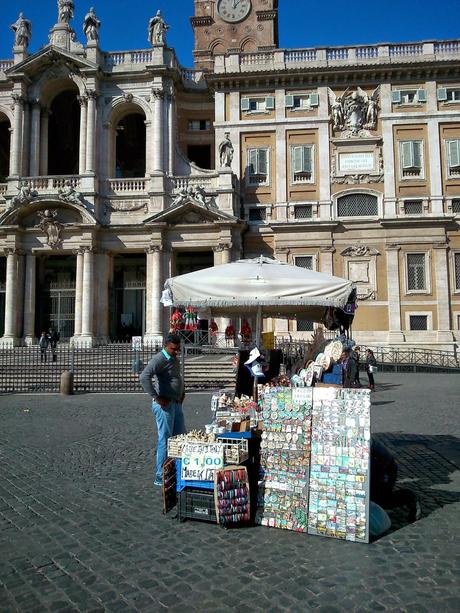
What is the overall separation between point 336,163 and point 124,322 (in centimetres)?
1479

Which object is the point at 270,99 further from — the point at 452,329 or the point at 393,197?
the point at 452,329

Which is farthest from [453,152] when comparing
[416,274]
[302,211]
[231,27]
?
[231,27]

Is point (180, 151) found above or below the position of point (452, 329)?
above

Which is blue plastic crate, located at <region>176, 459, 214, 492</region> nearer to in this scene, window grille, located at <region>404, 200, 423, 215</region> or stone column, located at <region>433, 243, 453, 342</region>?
stone column, located at <region>433, 243, 453, 342</region>

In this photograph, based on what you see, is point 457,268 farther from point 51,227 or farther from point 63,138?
point 63,138

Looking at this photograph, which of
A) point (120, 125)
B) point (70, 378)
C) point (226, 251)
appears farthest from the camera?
point (120, 125)

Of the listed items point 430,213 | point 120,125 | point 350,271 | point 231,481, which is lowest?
point 231,481

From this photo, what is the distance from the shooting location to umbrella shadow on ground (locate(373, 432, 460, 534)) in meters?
4.90

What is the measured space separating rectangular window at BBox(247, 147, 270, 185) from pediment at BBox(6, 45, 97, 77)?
31.8ft

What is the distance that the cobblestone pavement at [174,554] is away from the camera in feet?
10.9

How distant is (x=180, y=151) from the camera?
2697 centimetres

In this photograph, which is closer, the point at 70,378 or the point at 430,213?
the point at 70,378

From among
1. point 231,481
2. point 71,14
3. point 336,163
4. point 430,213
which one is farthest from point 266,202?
point 231,481

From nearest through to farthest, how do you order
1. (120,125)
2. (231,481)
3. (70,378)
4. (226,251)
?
(231,481) → (70,378) → (226,251) → (120,125)
